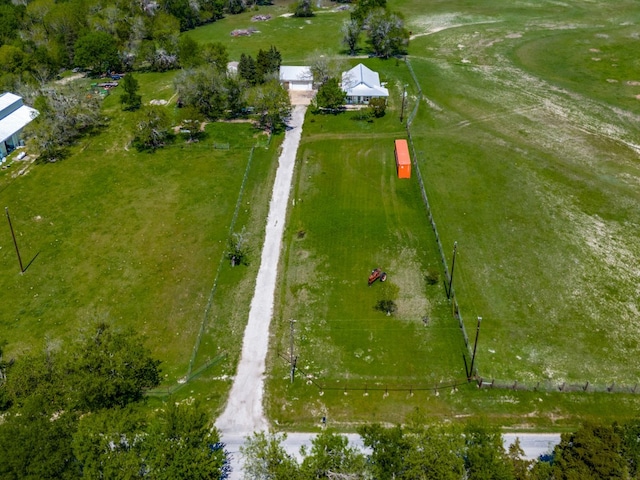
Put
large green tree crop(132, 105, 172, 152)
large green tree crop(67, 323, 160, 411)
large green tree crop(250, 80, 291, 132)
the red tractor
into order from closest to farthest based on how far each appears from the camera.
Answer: large green tree crop(67, 323, 160, 411) → the red tractor → large green tree crop(132, 105, 172, 152) → large green tree crop(250, 80, 291, 132)

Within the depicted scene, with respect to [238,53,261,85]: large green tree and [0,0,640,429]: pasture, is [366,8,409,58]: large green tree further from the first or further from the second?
[238,53,261,85]: large green tree

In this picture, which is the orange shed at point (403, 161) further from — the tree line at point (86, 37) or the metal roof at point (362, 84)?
the tree line at point (86, 37)

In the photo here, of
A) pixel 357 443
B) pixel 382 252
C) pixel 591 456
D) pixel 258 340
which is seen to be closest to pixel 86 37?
pixel 382 252


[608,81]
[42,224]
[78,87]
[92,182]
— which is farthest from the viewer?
[608,81]

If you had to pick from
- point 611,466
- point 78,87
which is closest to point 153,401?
point 611,466

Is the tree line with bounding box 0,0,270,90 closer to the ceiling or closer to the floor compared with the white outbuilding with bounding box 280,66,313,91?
closer to the ceiling

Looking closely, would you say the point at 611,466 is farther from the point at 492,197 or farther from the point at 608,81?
the point at 608,81

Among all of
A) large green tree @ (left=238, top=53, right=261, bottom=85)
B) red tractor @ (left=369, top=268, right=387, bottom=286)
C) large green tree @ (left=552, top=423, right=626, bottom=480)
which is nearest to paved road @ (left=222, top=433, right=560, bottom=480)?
large green tree @ (left=552, top=423, right=626, bottom=480)
